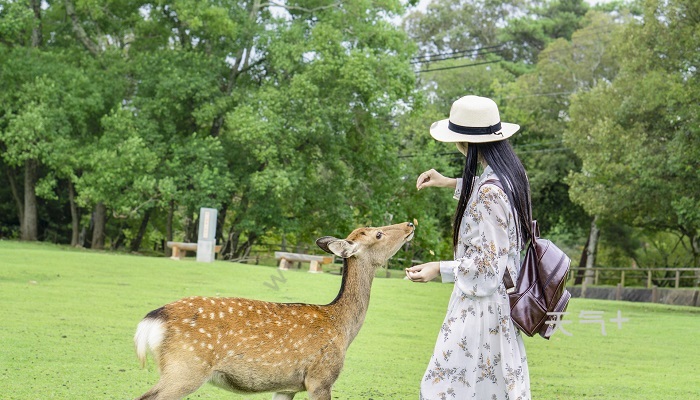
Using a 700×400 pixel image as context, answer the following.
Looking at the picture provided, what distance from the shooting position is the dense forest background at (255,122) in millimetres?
23375

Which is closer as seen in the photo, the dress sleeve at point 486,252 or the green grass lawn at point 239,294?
the dress sleeve at point 486,252

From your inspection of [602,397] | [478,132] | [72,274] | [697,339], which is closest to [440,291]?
[697,339]

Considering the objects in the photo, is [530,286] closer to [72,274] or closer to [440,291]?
[72,274]

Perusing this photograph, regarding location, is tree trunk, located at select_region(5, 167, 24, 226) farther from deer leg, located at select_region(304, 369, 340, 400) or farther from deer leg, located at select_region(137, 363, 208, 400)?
deer leg, located at select_region(137, 363, 208, 400)

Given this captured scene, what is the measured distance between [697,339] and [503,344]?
11089 mm

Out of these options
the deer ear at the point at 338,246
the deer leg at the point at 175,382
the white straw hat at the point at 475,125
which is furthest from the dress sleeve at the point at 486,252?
the deer leg at the point at 175,382

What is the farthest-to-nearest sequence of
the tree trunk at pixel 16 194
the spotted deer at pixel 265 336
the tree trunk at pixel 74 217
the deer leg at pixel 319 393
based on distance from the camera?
the tree trunk at pixel 16 194, the tree trunk at pixel 74 217, the deer leg at pixel 319 393, the spotted deer at pixel 265 336

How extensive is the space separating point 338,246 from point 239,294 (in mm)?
8911

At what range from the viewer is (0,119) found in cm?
2556

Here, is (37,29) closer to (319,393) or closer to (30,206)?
(30,206)

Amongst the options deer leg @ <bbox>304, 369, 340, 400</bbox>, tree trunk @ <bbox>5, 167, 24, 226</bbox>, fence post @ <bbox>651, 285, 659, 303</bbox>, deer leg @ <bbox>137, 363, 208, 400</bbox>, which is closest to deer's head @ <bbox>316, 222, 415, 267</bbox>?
deer leg @ <bbox>304, 369, 340, 400</bbox>

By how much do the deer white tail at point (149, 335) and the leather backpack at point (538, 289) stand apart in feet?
5.89

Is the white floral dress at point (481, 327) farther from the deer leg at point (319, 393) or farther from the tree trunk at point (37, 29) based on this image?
the tree trunk at point (37, 29)

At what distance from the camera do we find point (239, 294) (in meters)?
14.0
